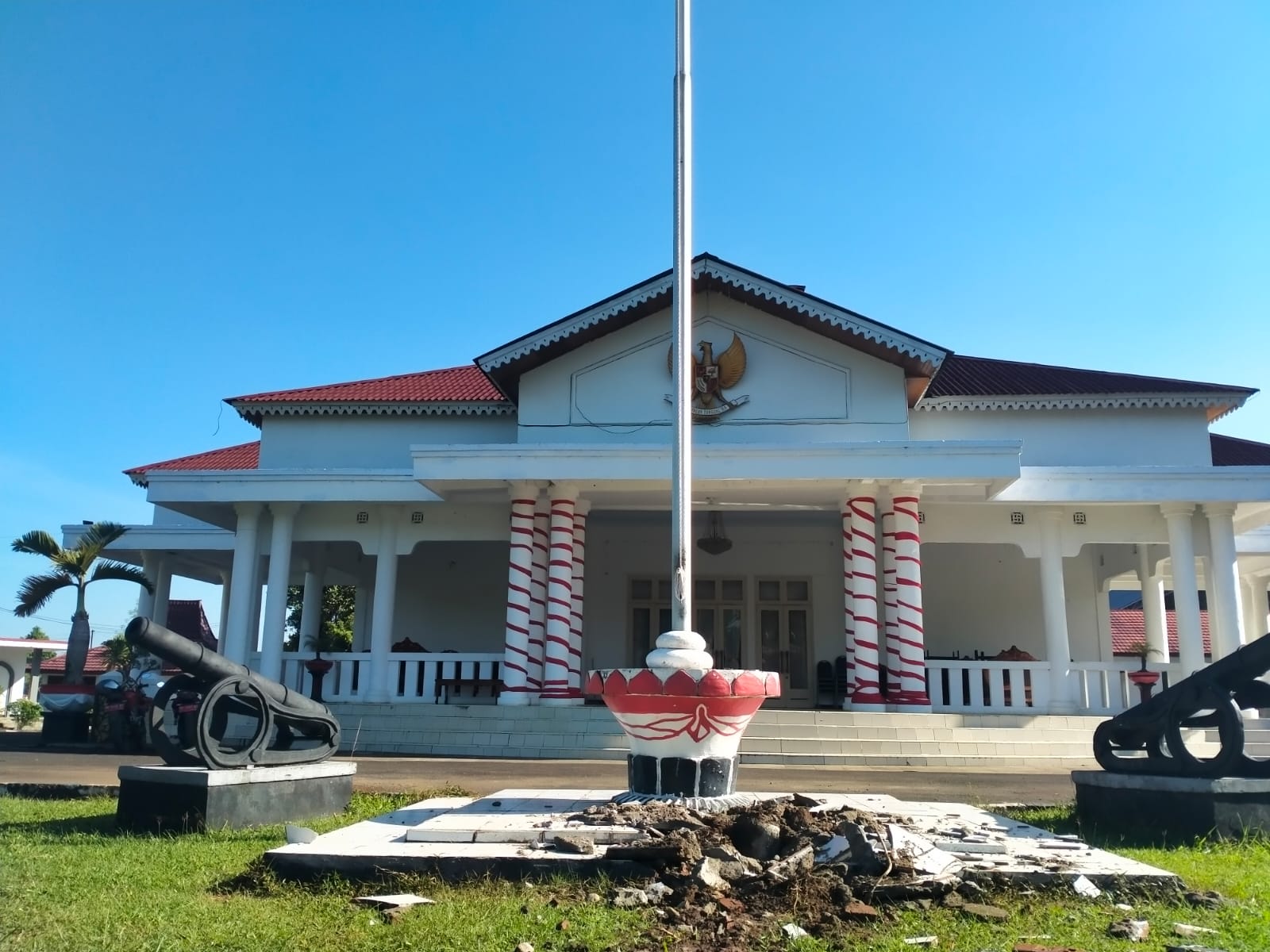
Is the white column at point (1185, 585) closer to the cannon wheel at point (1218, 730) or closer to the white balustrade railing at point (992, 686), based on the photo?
the white balustrade railing at point (992, 686)

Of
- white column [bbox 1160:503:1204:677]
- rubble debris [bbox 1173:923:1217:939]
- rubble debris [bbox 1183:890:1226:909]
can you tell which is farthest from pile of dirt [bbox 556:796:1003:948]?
white column [bbox 1160:503:1204:677]

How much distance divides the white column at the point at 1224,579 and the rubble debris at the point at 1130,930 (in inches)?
482

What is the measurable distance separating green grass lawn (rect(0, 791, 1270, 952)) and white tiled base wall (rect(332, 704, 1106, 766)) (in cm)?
710

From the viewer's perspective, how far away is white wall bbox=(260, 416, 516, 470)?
19.2 meters

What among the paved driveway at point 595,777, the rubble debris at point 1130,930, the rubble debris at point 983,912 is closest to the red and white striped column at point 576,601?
the paved driveway at point 595,777

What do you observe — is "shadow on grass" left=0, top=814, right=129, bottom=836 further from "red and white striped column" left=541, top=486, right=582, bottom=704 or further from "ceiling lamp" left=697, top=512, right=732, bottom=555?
"ceiling lamp" left=697, top=512, right=732, bottom=555

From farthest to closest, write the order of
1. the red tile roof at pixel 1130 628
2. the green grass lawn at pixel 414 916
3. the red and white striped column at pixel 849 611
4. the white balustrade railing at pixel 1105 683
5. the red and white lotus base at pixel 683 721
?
the red tile roof at pixel 1130 628 < the white balustrade railing at pixel 1105 683 < the red and white striped column at pixel 849 611 < the red and white lotus base at pixel 683 721 < the green grass lawn at pixel 414 916

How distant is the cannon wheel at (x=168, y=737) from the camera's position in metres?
7.14

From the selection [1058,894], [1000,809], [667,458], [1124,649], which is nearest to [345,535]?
[667,458]

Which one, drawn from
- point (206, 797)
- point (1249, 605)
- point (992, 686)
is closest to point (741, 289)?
point (992, 686)

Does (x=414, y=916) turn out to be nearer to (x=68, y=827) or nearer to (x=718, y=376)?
(x=68, y=827)

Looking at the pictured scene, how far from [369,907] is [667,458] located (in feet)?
34.1

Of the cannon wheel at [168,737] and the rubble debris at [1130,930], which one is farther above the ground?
the cannon wheel at [168,737]

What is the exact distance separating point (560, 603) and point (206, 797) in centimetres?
865
